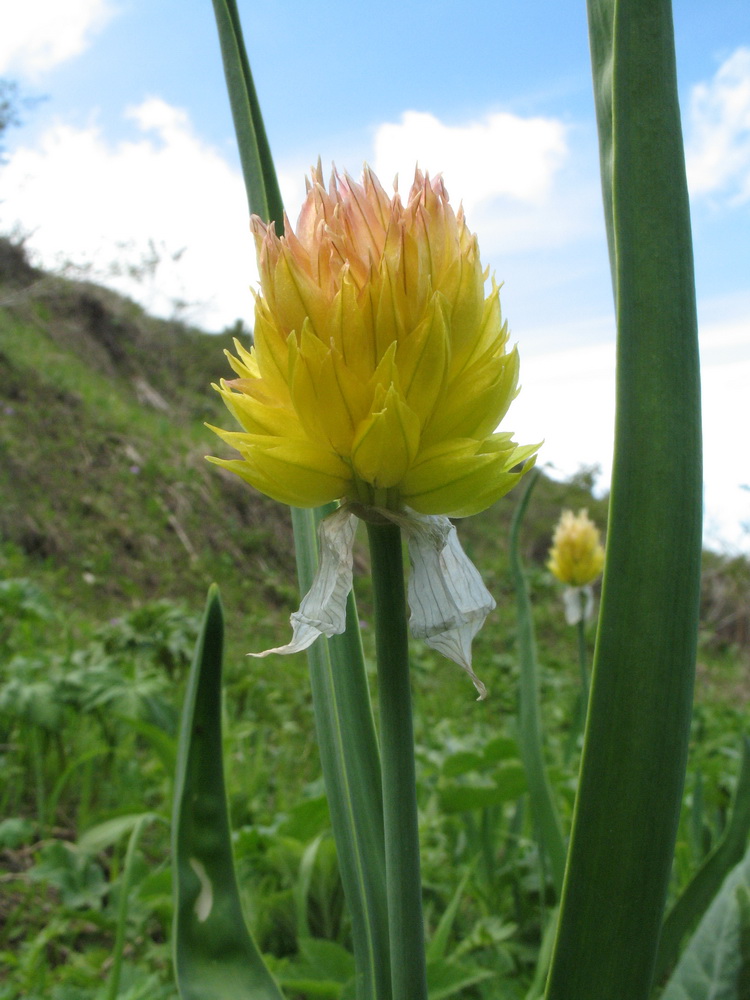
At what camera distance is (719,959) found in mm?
454

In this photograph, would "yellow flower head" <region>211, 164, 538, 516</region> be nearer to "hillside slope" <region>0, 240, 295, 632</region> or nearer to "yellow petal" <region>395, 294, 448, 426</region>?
"yellow petal" <region>395, 294, 448, 426</region>

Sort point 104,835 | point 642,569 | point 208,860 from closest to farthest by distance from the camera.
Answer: point 642,569
point 208,860
point 104,835

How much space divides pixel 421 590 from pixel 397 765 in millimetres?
81

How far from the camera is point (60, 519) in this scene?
4164 mm

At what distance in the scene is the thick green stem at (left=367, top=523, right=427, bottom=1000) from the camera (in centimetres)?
34

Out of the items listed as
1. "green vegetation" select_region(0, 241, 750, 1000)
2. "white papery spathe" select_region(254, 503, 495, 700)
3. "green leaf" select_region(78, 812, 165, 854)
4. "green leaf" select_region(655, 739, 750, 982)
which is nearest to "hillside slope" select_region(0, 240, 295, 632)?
"green vegetation" select_region(0, 241, 750, 1000)

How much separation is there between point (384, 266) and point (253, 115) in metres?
0.27

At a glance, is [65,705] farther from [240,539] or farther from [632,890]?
[240,539]

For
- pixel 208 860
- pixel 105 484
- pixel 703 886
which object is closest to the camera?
pixel 208 860

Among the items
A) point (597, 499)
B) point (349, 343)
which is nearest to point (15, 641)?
point (349, 343)

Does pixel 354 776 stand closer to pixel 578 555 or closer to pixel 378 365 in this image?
pixel 378 365

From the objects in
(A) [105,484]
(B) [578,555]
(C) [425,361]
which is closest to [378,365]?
(C) [425,361]

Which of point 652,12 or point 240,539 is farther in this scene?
point 240,539

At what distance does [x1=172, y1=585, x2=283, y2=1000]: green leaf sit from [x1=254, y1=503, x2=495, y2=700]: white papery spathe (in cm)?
8
